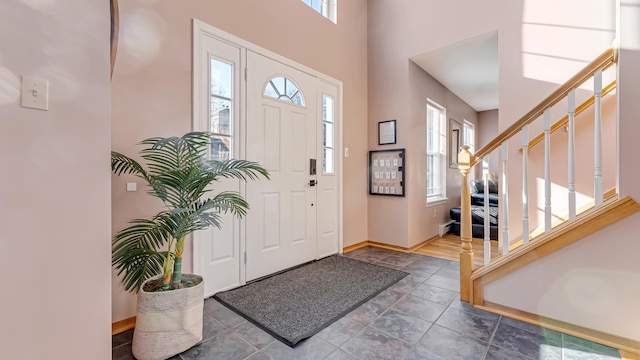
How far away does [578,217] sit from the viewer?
1666 mm

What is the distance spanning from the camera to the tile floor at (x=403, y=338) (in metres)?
1.51

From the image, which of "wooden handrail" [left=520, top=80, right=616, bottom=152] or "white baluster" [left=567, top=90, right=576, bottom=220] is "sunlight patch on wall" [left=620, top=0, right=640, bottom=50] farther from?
"wooden handrail" [left=520, top=80, right=616, bottom=152]

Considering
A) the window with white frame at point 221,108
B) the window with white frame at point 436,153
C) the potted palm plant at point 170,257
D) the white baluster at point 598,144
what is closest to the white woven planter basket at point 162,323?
the potted palm plant at point 170,257

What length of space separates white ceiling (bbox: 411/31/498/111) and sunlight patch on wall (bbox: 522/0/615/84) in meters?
0.38

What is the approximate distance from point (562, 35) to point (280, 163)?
2984mm

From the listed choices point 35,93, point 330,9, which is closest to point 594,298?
point 35,93

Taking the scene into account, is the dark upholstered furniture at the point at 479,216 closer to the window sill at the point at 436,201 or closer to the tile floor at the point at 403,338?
the window sill at the point at 436,201

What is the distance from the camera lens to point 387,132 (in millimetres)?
3795

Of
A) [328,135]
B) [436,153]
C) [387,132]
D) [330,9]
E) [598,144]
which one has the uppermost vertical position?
[330,9]

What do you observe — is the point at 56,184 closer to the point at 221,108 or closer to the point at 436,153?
the point at 221,108

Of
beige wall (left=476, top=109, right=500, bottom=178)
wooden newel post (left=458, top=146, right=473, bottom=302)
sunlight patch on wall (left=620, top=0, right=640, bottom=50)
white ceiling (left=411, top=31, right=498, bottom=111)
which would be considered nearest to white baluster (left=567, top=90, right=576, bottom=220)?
sunlight patch on wall (left=620, top=0, right=640, bottom=50)

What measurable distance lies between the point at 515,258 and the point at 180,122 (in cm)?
267

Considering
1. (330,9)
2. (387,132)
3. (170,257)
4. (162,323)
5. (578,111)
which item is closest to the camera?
(162,323)

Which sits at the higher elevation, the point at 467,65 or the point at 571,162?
the point at 467,65
